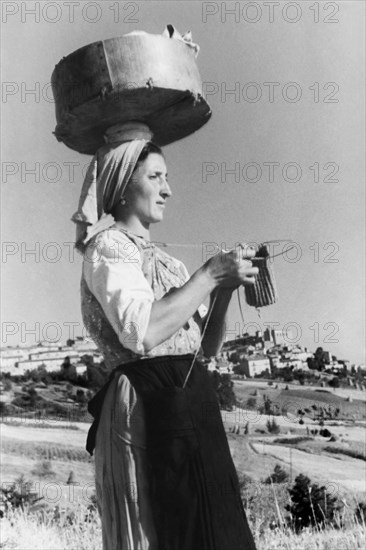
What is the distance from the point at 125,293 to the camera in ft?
6.29

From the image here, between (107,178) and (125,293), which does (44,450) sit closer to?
(107,178)

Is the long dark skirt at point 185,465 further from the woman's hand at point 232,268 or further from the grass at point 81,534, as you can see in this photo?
the grass at point 81,534

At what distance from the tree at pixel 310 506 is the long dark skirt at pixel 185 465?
1.98 m

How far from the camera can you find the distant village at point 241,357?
3500 mm

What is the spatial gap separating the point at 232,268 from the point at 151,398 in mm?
374

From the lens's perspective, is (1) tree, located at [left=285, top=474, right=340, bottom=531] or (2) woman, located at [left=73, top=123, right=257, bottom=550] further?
(1) tree, located at [left=285, top=474, right=340, bottom=531]

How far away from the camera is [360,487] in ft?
14.5

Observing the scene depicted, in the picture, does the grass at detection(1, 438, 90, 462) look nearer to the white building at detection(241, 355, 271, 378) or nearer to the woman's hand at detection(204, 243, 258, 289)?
the white building at detection(241, 355, 271, 378)

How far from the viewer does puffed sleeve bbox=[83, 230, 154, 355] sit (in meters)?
1.89

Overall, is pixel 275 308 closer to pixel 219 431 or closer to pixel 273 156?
pixel 273 156

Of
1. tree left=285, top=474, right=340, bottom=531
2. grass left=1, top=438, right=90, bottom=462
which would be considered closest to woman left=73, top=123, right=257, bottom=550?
tree left=285, top=474, right=340, bottom=531

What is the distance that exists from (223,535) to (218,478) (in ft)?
0.45

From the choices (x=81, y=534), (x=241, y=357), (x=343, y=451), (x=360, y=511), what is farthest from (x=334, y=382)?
(x=81, y=534)

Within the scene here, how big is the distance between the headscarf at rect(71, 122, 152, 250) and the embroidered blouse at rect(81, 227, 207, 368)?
0.22 feet
